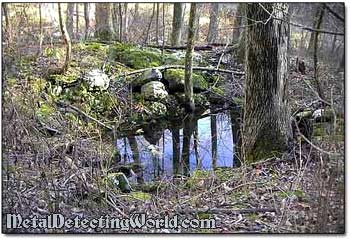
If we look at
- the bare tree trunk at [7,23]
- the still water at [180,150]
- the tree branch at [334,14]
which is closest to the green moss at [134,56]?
the still water at [180,150]

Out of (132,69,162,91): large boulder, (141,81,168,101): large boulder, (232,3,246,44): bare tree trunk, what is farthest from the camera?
(141,81,168,101): large boulder

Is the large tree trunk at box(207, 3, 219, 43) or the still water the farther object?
the still water

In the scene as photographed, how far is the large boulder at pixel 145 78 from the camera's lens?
11.3 feet

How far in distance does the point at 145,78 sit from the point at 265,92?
A: 2.65 ft

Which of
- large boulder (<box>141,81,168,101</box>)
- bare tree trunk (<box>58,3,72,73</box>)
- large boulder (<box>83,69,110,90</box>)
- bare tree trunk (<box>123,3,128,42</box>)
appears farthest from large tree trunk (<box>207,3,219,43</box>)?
bare tree trunk (<box>58,3,72,73</box>)

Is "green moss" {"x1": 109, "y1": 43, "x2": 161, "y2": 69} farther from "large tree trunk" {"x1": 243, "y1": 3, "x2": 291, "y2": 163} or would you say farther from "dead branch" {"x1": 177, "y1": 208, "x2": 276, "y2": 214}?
"dead branch" {"x1": 177, "y1": 208, "x2": 276, "y2": 214}

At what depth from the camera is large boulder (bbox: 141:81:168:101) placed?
3591 millimetres

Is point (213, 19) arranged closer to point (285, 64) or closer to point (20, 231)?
point (285, 64)

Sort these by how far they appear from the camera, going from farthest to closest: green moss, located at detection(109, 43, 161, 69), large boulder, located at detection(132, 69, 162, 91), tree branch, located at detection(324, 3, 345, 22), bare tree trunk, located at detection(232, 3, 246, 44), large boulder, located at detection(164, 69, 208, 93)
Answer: large boulder, located at detection(132, 69, 162, 91)
large boulder, located at detection(164, 69, 208, 93)
green moss, located at detection(109, 43, 161, 69)
bare tree trunk, located at detection(232, 3, 246, 44)
tree branch, located at detection(324, 3, 345, 22)

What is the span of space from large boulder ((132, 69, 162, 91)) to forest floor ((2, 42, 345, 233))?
0.73 m

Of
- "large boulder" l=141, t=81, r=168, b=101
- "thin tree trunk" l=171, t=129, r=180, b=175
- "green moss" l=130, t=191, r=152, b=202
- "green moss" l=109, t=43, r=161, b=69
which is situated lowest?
"green moss" l=130, t=191, r=152, b=202

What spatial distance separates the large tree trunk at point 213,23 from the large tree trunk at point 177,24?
0.55 ft

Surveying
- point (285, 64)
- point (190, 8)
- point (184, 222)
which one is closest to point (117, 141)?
point (184, 222)

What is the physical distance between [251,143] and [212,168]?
35 centimetres
